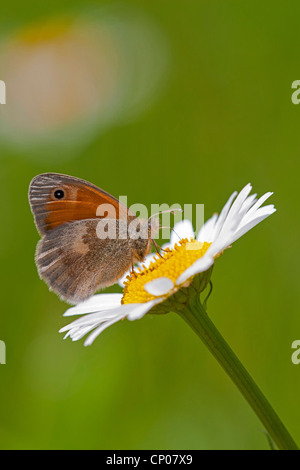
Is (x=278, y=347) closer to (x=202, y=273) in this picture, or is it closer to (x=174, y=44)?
(x=202, y=273)

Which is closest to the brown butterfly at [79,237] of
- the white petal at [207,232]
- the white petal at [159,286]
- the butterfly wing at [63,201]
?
the butterfly wing at [63,201]

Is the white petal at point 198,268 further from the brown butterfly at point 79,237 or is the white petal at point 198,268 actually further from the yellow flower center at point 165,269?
the brown butterfly at point 79,237

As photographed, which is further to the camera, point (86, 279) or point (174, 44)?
point (174, 44)

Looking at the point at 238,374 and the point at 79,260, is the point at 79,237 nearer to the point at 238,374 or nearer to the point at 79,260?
the point at 79,260

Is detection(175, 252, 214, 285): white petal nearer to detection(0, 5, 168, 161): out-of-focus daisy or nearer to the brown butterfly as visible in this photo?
the brown butterfly

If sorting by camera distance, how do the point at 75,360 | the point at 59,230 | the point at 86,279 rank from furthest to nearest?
the point at 75,360
the point at 59,230
the point at 86,279

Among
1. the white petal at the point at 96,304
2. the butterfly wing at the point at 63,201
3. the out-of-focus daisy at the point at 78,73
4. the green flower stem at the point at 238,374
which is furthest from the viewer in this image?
the out-of-focus daisy at the point at 78,73

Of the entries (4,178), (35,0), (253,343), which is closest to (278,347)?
(253,343)

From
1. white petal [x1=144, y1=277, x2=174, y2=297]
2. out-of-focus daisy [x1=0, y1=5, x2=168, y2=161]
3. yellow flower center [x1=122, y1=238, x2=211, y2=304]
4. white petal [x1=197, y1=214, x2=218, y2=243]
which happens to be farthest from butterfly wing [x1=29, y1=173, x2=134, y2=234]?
out-of-focus daisy [x1=0, y1=5, x2=168, y2=161]
